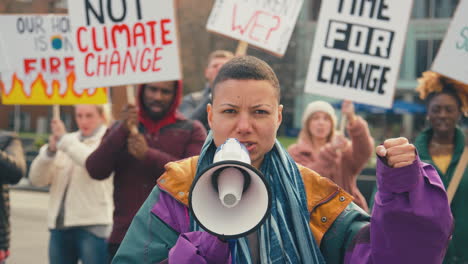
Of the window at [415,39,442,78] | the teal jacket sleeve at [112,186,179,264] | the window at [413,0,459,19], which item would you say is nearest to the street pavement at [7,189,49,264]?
the teal jacket sleeve at [112,186,179,264]

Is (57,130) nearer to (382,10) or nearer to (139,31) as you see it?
(139,31)

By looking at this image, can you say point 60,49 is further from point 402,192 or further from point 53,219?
point 402,192

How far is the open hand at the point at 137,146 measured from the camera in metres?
3.54

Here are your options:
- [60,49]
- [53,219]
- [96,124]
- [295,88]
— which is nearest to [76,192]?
[53,219]

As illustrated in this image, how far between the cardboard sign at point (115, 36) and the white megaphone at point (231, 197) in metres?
2.82

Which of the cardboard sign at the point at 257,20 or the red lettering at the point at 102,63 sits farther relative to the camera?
→ the cardboard sign at the point at 257,20

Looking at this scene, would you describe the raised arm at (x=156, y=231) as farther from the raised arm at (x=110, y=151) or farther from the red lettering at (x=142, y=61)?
the red lettering at (x=142, y=61)

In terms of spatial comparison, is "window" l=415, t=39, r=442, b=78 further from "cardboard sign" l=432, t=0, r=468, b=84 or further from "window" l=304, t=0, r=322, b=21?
"cardboard sign" l=432, t=0, r=468, b=84

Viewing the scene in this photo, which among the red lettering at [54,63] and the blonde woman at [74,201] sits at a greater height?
the red lettering at [54,63]

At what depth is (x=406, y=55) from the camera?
3362cm

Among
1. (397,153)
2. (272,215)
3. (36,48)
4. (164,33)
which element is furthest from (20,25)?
(397,153)

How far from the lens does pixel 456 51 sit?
3.84 m

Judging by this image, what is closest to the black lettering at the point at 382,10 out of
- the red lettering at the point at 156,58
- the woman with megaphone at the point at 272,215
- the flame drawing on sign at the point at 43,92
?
the red lettering at the point at 156,58

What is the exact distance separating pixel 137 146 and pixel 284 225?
74.8 inches
